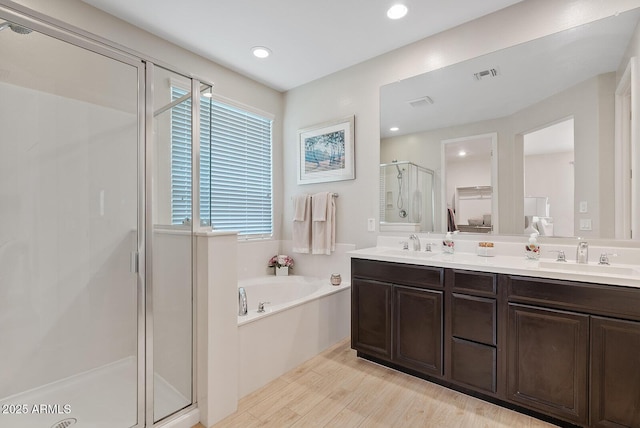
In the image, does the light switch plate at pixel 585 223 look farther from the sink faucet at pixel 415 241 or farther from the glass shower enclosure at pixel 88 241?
the glass shower enclosure at pixel 88 241

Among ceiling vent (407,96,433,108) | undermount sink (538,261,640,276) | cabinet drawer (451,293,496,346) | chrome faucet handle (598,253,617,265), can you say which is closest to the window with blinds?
ceiling vent (407,96,433,108)

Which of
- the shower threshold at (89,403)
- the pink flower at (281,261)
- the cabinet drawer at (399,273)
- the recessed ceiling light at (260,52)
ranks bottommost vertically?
the shower threshold at (89,403)

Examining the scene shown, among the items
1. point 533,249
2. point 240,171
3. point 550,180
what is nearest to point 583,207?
point 550,180

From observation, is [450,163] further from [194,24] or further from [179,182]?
[194,24]

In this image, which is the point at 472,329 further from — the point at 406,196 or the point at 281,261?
the point at 281,261

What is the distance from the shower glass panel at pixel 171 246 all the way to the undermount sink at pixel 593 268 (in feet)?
7.07

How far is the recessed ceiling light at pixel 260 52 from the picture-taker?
8.62 feet

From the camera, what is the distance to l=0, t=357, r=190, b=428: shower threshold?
5.09 feet

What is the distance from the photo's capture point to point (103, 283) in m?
2.09

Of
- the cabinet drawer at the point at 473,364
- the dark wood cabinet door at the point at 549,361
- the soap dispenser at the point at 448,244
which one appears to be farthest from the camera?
the soap dispenser at the point at 448,244

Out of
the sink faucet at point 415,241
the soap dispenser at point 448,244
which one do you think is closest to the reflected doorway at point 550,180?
the soap dispenser at point 448,244

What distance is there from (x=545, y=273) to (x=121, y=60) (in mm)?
2574

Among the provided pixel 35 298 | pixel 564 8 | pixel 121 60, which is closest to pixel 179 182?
pixel 121 60

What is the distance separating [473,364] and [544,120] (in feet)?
5.64
